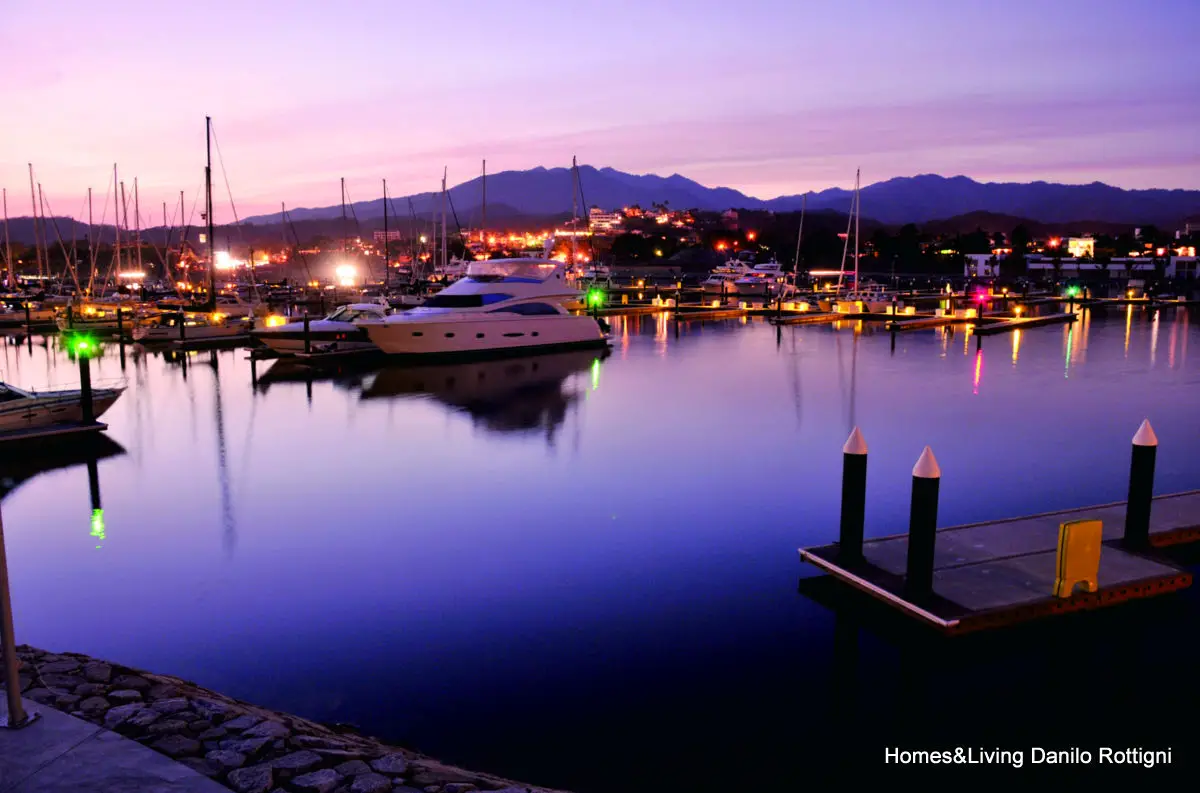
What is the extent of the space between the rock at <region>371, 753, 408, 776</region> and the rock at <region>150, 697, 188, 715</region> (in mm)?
1619

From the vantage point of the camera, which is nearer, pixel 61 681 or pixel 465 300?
pixel 61 681

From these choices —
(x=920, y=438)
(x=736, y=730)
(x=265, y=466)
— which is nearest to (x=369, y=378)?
(x=265, y=466)

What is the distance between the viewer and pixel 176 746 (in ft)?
18.9

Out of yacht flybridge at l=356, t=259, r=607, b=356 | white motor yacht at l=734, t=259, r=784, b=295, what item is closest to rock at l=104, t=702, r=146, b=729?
yacht flybridge at l=356, t=259, r=607, b=356

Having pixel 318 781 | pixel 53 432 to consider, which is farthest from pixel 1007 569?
pixel 53 432

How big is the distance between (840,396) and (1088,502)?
11.9 meters

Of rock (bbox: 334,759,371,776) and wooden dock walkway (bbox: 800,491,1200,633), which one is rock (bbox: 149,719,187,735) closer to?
rock (bbox: 334,759,371,776)

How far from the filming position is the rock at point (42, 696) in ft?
21.1

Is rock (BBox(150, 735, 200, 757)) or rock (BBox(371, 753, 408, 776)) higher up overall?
rock (BBox(150, 735, 200, 757))

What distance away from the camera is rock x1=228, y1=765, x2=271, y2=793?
5324 millimetres

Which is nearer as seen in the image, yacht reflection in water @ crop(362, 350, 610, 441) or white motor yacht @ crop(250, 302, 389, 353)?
yacht reflection in water @ crop(362, 350, 610, 441)

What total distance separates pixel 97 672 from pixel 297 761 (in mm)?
2630

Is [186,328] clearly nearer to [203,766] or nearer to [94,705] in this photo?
[94,705]

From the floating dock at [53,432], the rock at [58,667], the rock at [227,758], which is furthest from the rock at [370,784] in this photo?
the floating dock at [53,432]
